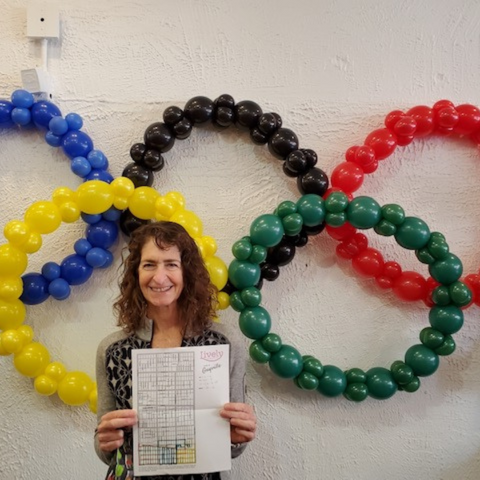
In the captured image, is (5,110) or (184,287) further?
(5,110)

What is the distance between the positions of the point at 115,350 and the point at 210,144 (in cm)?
80

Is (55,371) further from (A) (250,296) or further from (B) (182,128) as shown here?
(B) (182,128)

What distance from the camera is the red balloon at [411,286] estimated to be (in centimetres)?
141

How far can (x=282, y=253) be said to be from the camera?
1402 mm

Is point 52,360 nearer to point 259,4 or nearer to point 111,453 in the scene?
point 111,453

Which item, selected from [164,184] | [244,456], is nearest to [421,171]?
[164,184]

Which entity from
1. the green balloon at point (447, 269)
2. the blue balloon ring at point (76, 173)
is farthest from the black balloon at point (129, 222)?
the green balloon at point (447, 269)

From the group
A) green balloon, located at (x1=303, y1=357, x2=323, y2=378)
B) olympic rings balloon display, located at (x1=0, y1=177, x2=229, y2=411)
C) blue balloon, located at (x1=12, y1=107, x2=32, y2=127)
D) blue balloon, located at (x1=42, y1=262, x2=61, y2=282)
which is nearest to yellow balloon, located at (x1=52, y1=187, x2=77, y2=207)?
olympic rings balloon display, located at (x1=0, y1=177, x2=229, y2=411)

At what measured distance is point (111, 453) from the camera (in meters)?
1.03

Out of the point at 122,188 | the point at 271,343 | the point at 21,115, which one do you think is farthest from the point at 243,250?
the point at 21,115

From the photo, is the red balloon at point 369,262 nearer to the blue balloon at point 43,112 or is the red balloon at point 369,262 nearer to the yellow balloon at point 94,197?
the yellow balloon at point 94,197

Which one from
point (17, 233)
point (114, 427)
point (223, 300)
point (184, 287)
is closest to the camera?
point (114, 427)

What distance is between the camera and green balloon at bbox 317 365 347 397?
4.50 ft

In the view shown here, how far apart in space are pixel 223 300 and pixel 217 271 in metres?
0.10
